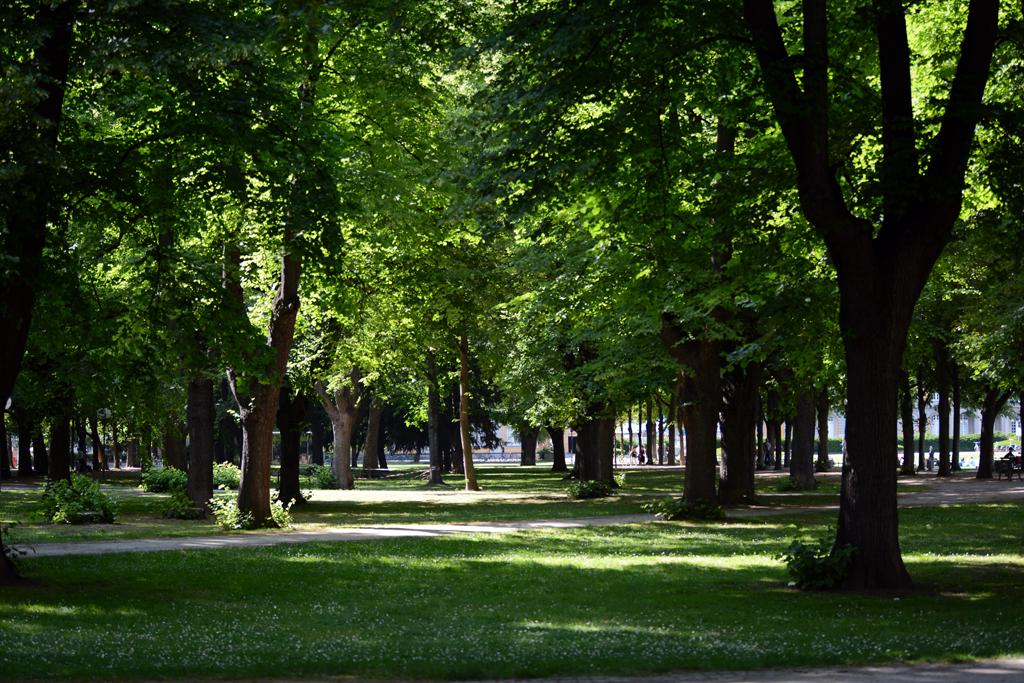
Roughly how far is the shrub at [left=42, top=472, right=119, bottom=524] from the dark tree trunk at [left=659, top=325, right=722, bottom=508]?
13.5m

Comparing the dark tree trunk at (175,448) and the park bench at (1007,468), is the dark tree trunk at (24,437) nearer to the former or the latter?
the dark tree trunk at (175,448)

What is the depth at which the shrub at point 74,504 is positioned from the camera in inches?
906

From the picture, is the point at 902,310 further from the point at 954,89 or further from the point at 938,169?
the point at 954,89

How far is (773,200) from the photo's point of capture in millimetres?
13633

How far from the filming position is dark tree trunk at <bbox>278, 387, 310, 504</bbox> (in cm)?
2938

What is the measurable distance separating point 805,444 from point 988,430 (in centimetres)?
1389

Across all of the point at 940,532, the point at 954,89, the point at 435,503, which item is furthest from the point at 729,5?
the point at 435,503

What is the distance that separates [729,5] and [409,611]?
26.5 ft

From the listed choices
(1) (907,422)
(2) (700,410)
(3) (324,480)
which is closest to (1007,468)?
(1) (907,422)

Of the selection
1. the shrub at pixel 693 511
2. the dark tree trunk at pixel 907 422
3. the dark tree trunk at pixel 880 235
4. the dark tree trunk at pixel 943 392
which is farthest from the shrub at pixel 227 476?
the dark tree trunk at pixel 907 422

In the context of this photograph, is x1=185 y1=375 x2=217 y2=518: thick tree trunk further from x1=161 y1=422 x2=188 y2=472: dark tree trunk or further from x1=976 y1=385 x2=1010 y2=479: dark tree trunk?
x1=976 y1=385 x2=1010 y2=479: dark tree trunk

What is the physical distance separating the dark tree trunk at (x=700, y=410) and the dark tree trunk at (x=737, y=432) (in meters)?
2.76

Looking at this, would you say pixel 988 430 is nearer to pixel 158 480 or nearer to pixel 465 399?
pixel 465 399

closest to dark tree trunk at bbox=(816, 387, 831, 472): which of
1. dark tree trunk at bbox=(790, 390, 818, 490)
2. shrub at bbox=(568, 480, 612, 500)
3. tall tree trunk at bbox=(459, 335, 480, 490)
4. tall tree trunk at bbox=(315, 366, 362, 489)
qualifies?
dark tree trunk at bbox=(790, 390, 818, 490)
